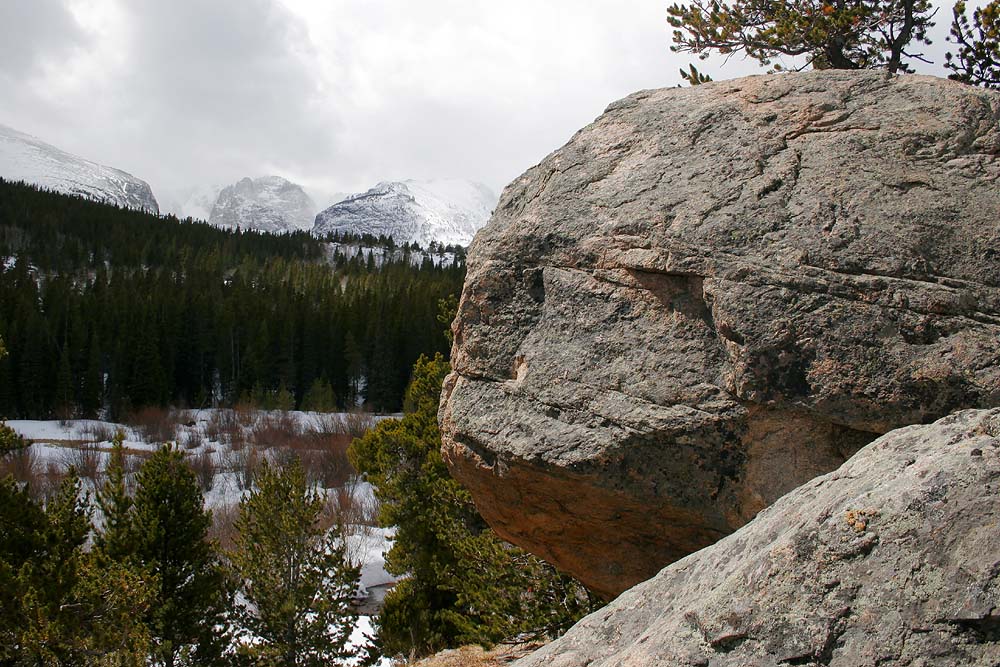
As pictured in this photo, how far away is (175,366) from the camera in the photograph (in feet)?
189

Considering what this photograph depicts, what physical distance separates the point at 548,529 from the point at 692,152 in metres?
2.91

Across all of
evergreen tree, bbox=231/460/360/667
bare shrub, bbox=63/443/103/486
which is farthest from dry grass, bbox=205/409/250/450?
evergreen tree, bbox=231/460/360/667

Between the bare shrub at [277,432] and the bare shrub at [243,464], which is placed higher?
the bare shrub at [277,432]

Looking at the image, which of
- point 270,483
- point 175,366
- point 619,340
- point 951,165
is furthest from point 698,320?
point 175,366

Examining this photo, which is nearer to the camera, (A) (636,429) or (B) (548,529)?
(A) (636,429)

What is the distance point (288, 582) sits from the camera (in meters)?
15.3

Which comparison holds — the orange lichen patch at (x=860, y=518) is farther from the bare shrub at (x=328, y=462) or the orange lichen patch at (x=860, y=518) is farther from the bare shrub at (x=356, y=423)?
the bare shrub at (x=356, y=423)

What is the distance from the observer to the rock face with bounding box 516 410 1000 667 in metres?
2.62

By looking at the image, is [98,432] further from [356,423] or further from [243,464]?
[356,423]

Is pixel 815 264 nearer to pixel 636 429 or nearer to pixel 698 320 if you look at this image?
pixel 698 320

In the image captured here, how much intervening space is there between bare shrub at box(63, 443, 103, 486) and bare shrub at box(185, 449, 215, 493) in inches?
140

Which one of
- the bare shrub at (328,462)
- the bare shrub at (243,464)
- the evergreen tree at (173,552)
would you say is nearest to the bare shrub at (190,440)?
the bare shrub at (243,464)

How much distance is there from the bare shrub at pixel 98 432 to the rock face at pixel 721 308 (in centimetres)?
3904

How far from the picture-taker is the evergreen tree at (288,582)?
1478cm
